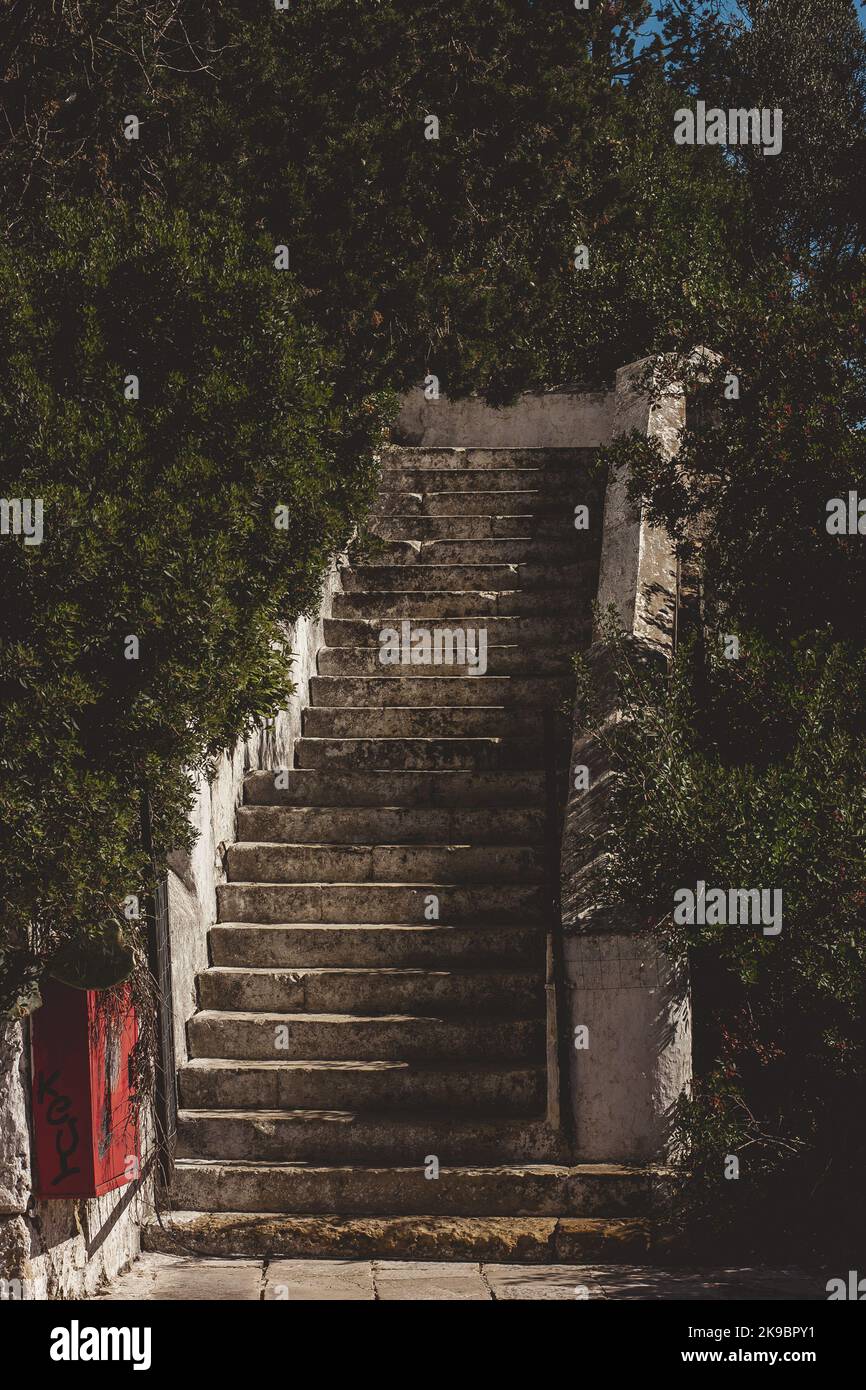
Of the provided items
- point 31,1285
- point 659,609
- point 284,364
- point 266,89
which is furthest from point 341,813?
point 266,89

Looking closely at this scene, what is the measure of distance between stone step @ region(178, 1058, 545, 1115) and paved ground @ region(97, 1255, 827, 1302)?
777 mm

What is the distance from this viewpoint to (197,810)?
6980mm

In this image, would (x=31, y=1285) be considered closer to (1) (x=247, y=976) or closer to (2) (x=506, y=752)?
(1) (x=247, y=976)

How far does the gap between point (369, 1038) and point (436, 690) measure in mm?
2589

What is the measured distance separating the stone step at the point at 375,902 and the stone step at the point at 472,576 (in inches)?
107

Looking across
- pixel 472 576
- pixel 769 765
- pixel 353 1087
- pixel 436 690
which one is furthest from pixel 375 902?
pixel 472 576

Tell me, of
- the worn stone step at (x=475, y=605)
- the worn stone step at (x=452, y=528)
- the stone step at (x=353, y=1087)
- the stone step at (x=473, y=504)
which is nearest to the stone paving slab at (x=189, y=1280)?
the stone step at (x=353, y=1087)

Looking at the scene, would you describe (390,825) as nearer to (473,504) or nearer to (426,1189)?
(426,1189)

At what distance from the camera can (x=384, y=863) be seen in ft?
25.1

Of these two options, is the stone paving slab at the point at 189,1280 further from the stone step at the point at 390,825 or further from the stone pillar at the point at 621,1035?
the stone step at the point at 390,825

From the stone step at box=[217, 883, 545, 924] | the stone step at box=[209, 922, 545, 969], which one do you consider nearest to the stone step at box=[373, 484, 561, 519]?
the stone step at box=[217, 883, 545, 924]

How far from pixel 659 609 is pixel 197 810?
2.67 metres

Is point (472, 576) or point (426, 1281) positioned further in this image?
point (472, 576)

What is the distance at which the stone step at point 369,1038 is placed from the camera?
6789 mm
